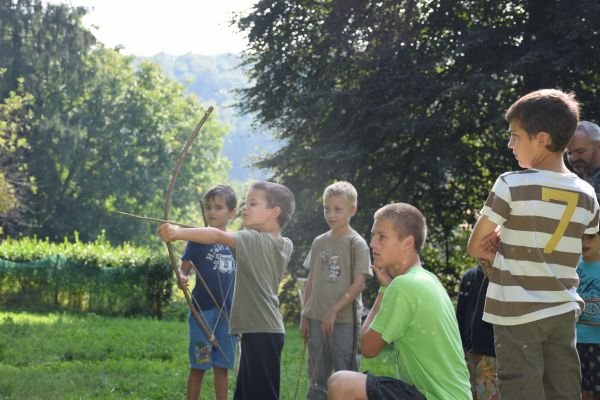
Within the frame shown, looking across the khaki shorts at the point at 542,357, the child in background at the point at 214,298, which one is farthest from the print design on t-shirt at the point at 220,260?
the khaki shorts at the point at 542,357

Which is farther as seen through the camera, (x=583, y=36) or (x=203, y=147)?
(x=203, y=147)

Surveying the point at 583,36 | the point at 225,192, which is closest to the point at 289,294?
the point at 583,36

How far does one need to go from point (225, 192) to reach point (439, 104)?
9878 millimetres

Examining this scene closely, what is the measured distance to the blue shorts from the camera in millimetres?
5734

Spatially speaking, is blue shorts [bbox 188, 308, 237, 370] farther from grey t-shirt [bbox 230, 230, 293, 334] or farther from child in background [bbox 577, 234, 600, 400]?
child in background [bbox 577, 234, 600, 400]

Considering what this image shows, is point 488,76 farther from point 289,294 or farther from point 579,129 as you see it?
point 579,129

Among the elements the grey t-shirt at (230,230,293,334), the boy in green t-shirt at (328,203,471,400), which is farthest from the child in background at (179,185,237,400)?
the boy in green t-shirt at (328,203,471,400)

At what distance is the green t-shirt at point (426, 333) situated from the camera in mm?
3459

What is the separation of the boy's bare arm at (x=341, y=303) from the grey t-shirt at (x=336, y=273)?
6 cm

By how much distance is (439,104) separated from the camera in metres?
15.1

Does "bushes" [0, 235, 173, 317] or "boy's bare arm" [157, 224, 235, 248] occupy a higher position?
"boy's bare arm" [157, 224, 235, 248]

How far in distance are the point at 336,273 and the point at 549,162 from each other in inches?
105

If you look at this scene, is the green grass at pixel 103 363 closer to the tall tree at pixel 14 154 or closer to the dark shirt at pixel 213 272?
the dark shirt at pixel 213 272

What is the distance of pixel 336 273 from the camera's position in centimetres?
592
